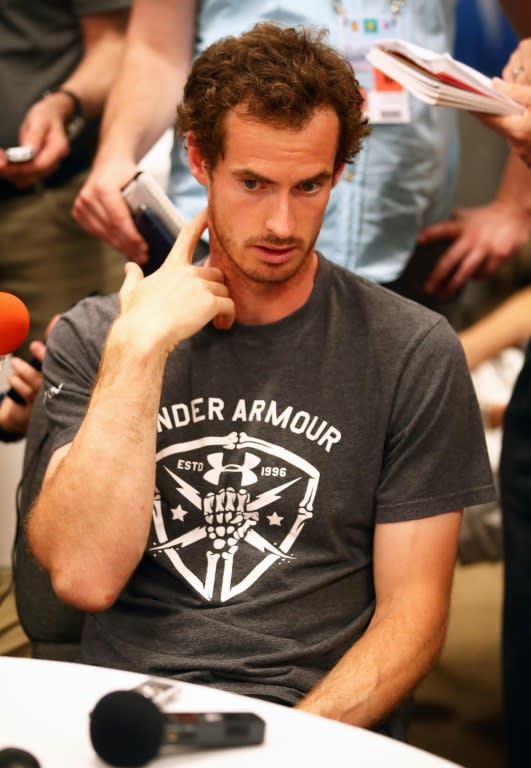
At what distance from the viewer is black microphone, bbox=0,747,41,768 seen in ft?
2.75

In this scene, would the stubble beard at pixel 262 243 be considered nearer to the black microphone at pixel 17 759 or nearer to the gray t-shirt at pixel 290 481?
the gray t-shirt at pixel 290 481

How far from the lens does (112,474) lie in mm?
1321

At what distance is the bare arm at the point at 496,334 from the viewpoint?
2.27m

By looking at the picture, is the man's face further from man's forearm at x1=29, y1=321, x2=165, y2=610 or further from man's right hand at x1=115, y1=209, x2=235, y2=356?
man's forearm at x1=29, y1=321, x2=165, y2=610

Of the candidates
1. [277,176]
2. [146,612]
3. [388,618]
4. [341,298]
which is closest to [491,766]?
[388,618]

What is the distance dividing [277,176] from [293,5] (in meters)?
0.78

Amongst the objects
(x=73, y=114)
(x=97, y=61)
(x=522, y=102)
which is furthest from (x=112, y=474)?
(x=97, y=61)

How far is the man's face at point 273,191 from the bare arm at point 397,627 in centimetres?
43

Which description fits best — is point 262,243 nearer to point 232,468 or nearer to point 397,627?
point 232,468

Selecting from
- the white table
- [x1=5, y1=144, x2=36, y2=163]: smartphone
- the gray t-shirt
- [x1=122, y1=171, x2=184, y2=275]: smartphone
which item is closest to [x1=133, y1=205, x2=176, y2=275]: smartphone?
[x1=122, y1=171, x2=184, y2=275]: smartphone

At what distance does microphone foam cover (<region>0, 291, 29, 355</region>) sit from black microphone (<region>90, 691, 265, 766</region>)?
38cm

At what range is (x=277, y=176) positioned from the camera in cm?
139

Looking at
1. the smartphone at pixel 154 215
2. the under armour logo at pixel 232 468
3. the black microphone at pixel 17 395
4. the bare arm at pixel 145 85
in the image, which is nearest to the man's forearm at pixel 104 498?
the under armour logo at pixel 232 468

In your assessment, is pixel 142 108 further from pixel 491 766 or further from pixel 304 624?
pixel 491 766
